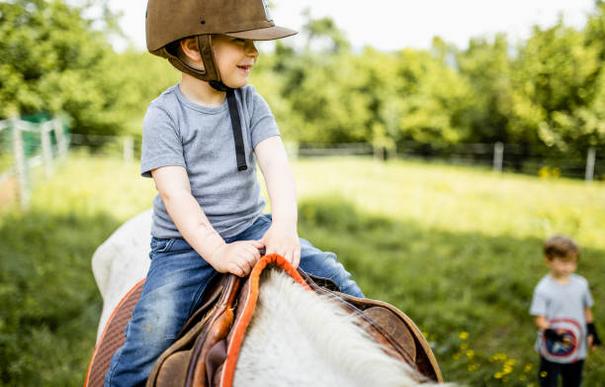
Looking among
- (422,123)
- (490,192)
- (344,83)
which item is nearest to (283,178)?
(490,192)

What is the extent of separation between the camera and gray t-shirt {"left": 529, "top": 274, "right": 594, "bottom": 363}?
3.16 meters

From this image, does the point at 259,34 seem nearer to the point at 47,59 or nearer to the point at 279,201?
the point at 279,201

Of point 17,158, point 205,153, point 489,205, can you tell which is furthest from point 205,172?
point 489,205

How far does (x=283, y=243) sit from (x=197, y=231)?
27 cm

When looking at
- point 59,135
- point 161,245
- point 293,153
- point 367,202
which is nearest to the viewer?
point 161,245

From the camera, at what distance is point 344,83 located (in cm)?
3256

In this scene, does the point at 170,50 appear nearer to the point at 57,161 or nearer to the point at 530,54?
the point at 57,161

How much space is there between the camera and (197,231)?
1.54 meters

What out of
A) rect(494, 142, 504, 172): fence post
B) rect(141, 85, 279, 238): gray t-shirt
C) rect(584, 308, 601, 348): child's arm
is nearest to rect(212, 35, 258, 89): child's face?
rect(141, 85, 279, 238): gray t-shirt

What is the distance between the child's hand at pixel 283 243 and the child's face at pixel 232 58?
51 centimetres

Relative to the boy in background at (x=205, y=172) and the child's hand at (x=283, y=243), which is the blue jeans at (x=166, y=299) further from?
the child's hand at (x=283, y=243)

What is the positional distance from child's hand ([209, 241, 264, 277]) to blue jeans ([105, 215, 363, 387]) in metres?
0.17

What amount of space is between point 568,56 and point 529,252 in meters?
15.0

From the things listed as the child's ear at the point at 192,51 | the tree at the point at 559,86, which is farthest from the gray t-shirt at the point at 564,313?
the tree at the point at 559,86
